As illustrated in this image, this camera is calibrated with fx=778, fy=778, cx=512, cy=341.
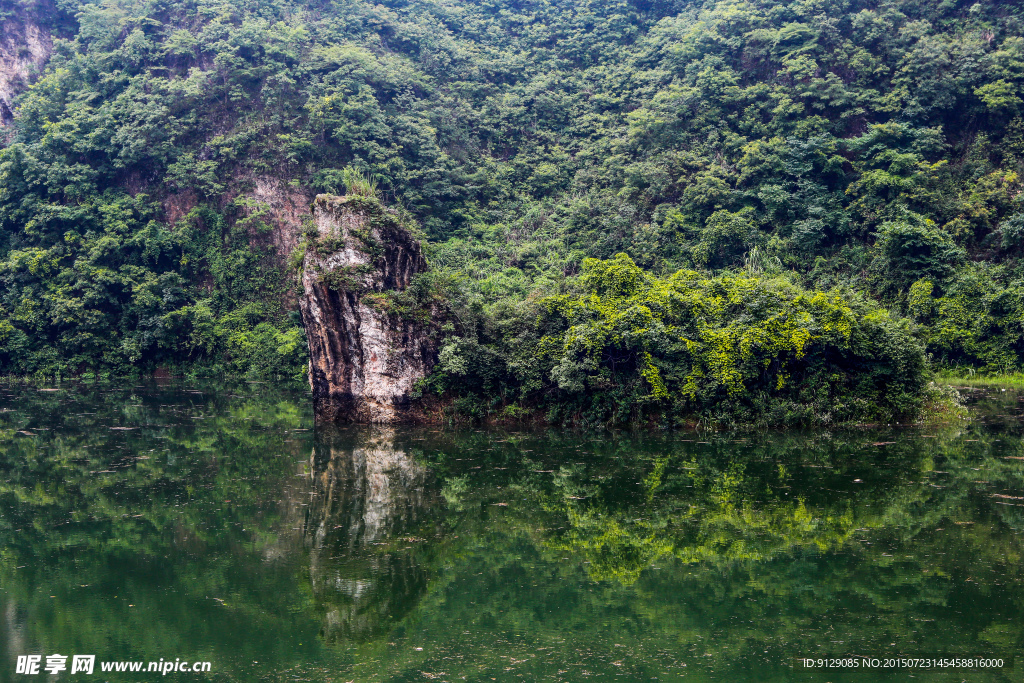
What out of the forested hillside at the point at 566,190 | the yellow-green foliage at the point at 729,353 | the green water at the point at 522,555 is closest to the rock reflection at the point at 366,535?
the green water at the point at 522,555

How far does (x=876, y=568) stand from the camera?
10.1 metres

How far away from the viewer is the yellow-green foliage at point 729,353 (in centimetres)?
1905

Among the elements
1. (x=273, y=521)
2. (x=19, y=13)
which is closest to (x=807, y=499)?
(x=273, y=521)

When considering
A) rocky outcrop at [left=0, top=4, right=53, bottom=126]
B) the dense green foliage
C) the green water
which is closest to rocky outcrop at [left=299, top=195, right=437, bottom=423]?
the dense green foliage

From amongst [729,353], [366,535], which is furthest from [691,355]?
[366,535]

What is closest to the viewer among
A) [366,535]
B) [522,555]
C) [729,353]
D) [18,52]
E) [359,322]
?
[522,555]

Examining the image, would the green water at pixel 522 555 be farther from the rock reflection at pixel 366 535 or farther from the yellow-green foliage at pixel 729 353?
the yellow-green foliage at pixel 729 353

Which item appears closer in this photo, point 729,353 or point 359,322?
point 729,353

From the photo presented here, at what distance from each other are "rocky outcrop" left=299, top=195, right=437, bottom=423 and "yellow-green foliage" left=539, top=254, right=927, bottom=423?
4014 mm

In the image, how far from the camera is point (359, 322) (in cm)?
2138

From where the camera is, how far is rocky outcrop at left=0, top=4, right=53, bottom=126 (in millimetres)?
40312

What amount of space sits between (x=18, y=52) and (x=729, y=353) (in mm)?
41042

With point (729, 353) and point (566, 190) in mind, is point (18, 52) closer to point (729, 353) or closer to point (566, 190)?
point (566, 190)

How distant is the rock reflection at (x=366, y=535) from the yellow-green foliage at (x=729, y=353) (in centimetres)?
563
